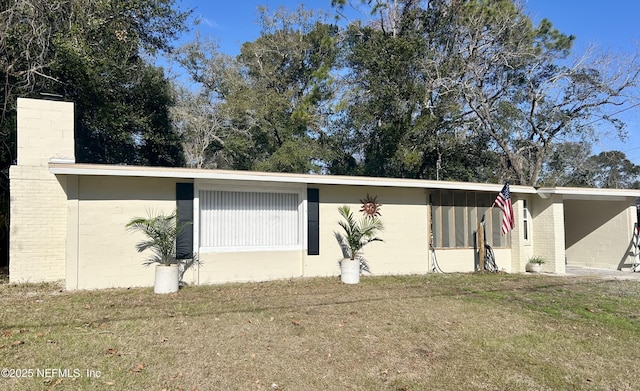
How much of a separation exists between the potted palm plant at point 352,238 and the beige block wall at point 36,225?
19.0 feet

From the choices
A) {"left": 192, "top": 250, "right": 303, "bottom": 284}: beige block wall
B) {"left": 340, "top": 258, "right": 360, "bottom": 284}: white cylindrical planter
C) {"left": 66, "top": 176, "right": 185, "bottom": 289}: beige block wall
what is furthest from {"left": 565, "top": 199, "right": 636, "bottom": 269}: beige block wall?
{"left": 66, "top": 176, "right": 185, "bottom": 289}: beige block wall

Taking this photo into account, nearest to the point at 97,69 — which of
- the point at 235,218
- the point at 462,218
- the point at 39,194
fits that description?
the point at 39,194

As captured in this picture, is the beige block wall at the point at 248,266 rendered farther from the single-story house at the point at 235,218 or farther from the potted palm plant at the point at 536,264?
the potted palm plant at the point at 536,264

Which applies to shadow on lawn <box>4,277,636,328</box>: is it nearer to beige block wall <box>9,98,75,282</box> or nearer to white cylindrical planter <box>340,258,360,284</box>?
white cylindrical planter <box>340,258,360,284</box>

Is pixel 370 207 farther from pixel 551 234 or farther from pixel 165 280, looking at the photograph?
pixel 551 234

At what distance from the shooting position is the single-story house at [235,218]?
750 centimetres

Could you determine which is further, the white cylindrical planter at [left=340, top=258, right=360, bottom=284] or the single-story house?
the white cylindrical planter at [left=340, top=258, right=360, bottom=284]

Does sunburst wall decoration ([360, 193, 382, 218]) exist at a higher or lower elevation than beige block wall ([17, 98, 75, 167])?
lower

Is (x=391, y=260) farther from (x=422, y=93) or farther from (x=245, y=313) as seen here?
(x=422, y=93)

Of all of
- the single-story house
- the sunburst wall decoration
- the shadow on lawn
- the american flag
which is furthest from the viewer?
the american flag

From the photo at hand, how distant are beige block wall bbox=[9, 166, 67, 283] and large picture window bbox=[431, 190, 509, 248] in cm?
861

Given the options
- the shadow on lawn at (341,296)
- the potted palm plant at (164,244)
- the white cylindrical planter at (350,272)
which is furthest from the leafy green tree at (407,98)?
the potted palm plant at (164,244)

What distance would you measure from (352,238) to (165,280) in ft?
12.4

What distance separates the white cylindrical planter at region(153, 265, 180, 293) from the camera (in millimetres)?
7055
